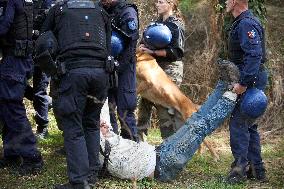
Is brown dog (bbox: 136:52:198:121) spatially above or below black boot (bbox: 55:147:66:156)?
above

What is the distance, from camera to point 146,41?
656 centimetres

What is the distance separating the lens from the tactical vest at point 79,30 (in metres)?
4.72

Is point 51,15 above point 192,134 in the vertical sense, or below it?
above

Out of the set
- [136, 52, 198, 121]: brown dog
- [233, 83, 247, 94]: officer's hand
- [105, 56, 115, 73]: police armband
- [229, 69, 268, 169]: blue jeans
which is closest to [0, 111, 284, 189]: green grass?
[229, 69, 268, 169]: blue jeans

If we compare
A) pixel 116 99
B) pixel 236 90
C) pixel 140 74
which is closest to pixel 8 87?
pixel 116 99

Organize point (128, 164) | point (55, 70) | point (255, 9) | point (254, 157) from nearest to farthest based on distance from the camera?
point (55, 70) → point (128, 164) → point (254, 157) → point (255, 9)

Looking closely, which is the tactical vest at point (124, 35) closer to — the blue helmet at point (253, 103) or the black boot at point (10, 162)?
the blue helmet at point (253, 103)

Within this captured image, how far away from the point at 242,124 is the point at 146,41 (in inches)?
70.2

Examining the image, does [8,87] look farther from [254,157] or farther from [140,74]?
[254,157]

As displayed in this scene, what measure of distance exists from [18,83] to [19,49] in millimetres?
341

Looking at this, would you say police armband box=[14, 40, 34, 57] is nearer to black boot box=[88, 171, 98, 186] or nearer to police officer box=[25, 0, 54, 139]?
police officer box=[25, 0, 54, 139]

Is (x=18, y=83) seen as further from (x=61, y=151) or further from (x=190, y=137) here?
(x=190, y=137)

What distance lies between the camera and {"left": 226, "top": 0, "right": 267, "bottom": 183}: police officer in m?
5.16

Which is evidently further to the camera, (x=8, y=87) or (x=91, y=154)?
(x=8, y=87)
